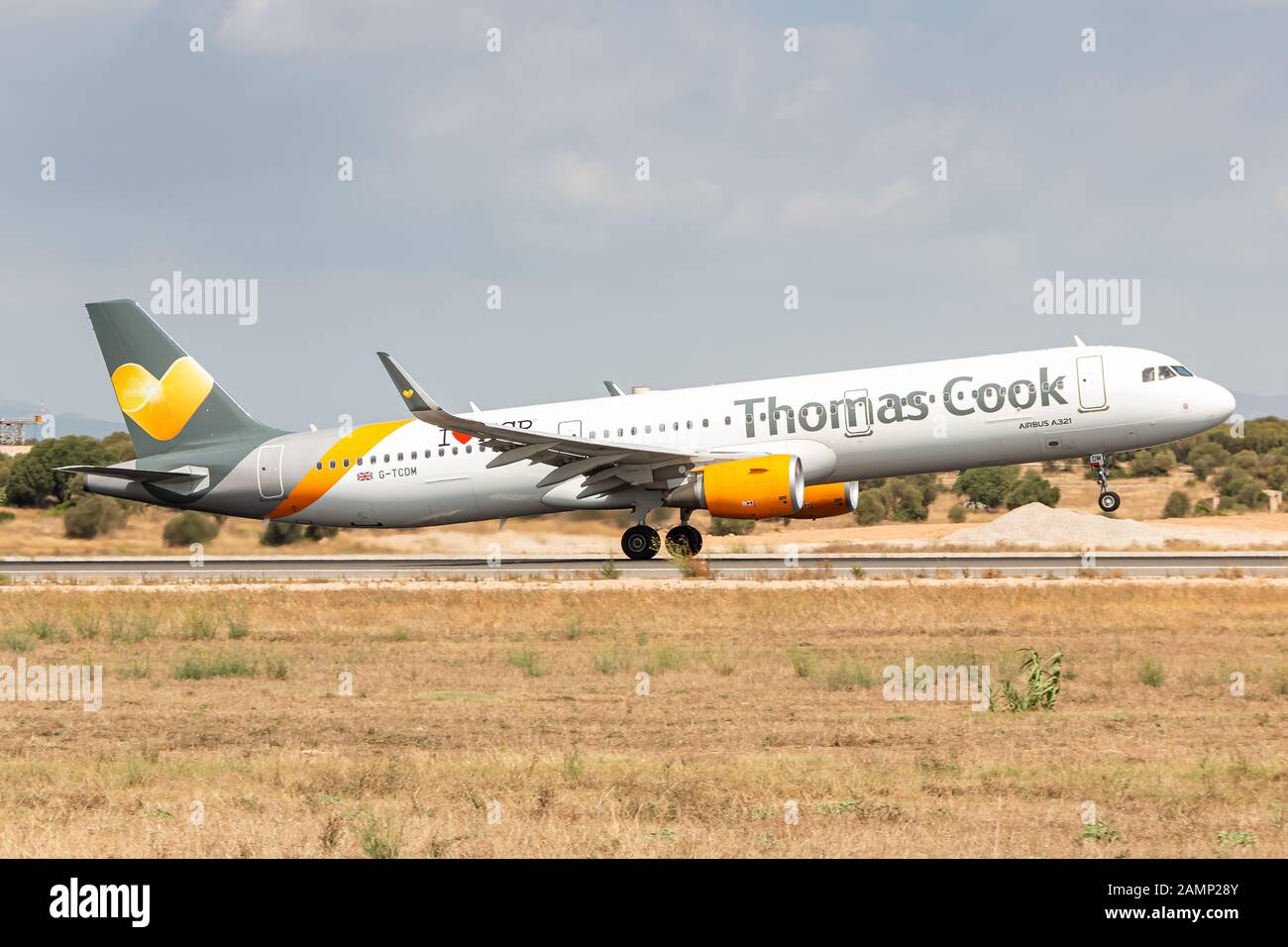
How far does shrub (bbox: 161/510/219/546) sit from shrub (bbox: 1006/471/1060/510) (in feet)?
137

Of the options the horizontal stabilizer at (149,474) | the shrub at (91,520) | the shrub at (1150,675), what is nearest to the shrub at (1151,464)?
the shrub at (91,520)

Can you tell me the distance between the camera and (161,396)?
37.2m

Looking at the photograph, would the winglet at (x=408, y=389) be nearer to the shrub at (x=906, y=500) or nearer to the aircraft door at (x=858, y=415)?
the aircraft door at (x=858, y=415)

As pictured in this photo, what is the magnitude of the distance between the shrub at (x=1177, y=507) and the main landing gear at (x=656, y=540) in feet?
113

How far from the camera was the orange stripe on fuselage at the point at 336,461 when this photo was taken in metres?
35.2

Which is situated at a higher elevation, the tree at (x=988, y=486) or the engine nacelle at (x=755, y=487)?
the tree at (x=988, y=486)

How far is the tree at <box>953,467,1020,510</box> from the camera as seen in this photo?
236 ft

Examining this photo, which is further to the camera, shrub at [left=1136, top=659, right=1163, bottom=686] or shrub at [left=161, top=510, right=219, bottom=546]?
shrub at [left=161, top=510, right=219, bottom=546]

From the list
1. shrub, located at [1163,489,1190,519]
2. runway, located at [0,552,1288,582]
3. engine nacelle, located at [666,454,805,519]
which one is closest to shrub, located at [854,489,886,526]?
shrub, located at [1163,489,1190,519]

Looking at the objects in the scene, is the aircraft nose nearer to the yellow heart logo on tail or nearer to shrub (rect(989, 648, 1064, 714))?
shrub (rect(989, 648, 1064, 714))

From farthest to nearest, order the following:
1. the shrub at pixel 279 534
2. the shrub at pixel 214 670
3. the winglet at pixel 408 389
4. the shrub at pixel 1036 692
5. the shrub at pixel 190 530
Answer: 1. the shrub at pixel 279 534
2. the shrub at pixel 190 530
3. the winglet at pixel 408 389
4. the shrub at pixel 214 670
5. the shrub at pixel 1036 692

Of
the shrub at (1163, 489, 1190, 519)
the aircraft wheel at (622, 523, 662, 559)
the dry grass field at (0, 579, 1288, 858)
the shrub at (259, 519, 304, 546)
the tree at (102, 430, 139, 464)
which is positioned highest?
the tree at (102, 430, 139, 464)

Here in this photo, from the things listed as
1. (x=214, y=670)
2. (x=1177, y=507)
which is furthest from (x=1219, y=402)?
(x=1177, y=507)

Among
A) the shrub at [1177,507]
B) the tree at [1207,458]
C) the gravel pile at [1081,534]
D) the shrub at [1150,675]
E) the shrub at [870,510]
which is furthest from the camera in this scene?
the tree at [1207,458]
